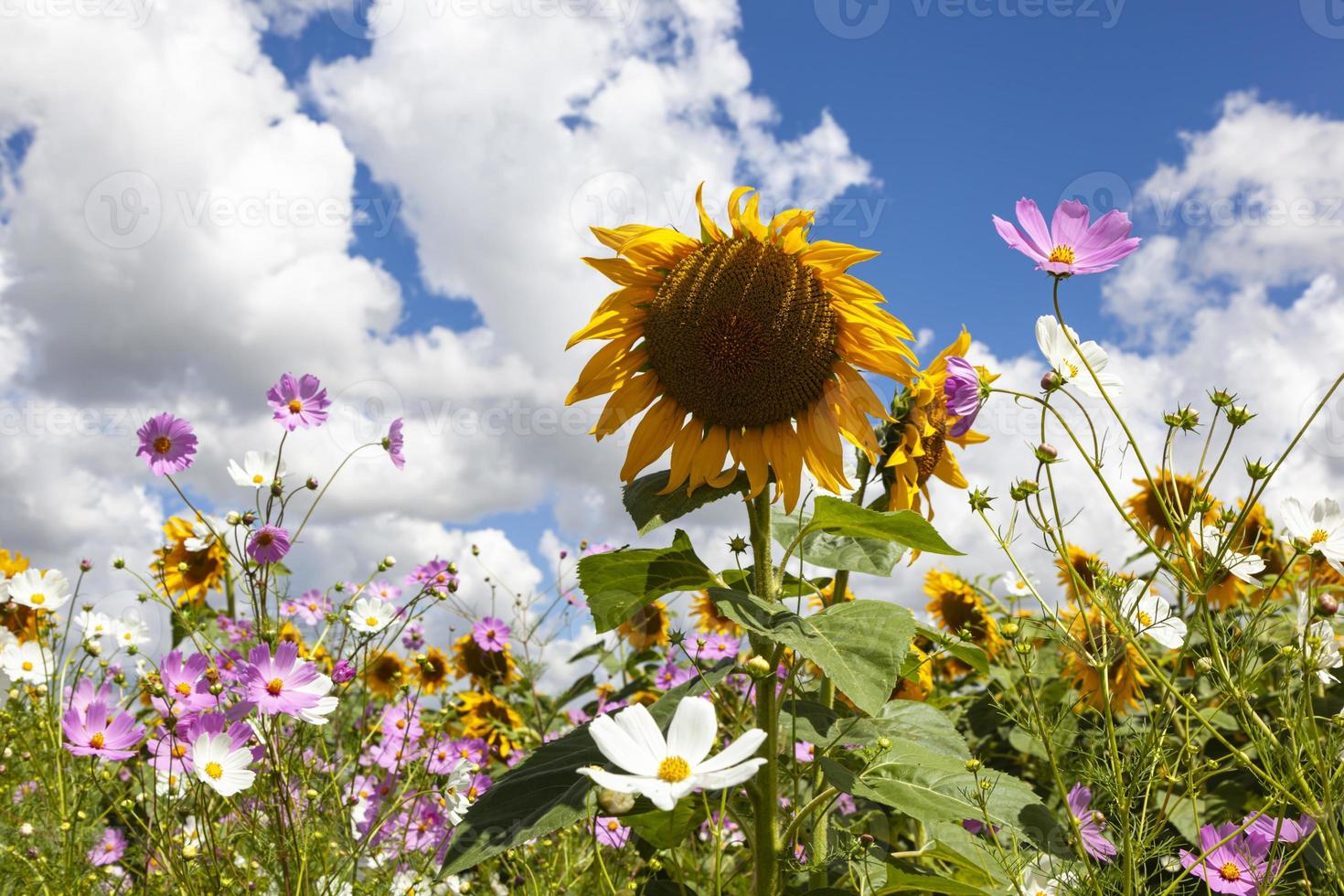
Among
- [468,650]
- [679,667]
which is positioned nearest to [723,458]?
[679,667]

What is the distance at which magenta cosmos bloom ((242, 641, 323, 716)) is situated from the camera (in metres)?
2.03

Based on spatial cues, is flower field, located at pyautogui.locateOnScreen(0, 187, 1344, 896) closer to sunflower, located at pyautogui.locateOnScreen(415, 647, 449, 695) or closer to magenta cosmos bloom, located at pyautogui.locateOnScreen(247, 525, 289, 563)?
magenta cosmos bloom, located at pyautogui.locateOnScreen(247, 525, 289, 563)

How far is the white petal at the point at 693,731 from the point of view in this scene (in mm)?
1279

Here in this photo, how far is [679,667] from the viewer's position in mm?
4078

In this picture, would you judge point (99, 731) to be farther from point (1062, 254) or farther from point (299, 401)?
point (1062, 254)

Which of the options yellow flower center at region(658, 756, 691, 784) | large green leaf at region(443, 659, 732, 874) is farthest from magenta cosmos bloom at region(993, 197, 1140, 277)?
yellow flower center at region(658, 756, 691, 784)

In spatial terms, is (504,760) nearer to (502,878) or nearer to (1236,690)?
(502,878)

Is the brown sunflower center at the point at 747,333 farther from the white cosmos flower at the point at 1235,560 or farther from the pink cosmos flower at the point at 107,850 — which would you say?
the pink cosmos flower at the point at 107,850

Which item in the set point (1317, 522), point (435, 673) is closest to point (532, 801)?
point (1317, 522)

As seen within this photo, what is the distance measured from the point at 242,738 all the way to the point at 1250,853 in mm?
2202

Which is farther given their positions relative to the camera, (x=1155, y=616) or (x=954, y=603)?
(x=954, y=603)

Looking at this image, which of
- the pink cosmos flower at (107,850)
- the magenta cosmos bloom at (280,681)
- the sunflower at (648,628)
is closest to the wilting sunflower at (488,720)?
the sunflower at (648,628)

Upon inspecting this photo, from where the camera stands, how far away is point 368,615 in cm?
313

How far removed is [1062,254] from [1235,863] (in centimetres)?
132
